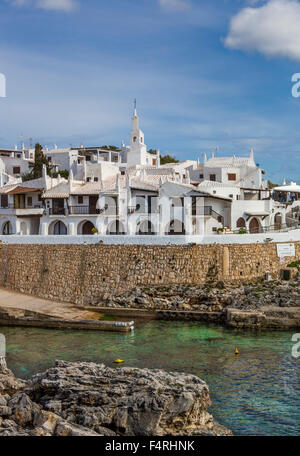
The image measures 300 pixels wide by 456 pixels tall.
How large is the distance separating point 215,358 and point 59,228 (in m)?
24.5

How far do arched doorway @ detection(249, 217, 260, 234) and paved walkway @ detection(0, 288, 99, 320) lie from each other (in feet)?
60.5

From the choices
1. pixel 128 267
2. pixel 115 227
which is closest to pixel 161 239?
pixel 128 267

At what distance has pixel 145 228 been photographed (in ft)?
133

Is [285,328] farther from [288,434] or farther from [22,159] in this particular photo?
[22,159]

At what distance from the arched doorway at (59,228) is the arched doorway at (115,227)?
4286 mm

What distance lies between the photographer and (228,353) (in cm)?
2266

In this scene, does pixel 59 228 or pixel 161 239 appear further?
pixel 59 228

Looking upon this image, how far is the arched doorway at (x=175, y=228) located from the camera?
39.6 m

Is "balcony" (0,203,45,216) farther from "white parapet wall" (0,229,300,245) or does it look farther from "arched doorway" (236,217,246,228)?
"arched doorway" (236,217,246,228)

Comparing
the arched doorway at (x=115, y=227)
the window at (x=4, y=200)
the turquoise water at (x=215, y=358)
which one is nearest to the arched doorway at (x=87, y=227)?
the arched doorway at (x=115, y=227)

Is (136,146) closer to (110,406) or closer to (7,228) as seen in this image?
(7,228)

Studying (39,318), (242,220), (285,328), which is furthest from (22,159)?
(285,328)

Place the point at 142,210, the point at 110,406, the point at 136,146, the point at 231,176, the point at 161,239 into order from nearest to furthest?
1. the point at 110,406
2. the point at 161,239
3. the point at 142,210
4. the point at 231,176
5. the point at 136,146

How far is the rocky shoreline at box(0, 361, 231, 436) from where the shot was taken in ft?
43.5
